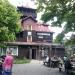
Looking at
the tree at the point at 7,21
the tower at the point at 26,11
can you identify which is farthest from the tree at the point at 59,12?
the tower at the point at 26,11

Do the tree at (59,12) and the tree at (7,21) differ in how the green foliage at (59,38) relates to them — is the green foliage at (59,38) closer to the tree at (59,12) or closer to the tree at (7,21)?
the tree at (59,12)

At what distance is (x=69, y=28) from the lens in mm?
26406

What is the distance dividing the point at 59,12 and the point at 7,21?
2016cm

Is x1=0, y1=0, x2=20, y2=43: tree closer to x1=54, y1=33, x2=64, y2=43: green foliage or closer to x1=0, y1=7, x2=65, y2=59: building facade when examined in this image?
x1=0, y1=7, x2=65, y2=59: building facade

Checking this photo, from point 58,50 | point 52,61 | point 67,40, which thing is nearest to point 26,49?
point 58,50

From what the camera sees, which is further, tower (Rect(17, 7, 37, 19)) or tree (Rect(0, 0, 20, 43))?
tower (Rect(17, 7, 37, 19))

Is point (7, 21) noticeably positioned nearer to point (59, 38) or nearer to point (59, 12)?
point (59, 38)

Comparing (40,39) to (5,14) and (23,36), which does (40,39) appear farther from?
(5,14)

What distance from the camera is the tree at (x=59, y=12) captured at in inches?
985

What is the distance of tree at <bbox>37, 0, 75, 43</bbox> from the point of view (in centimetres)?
2502

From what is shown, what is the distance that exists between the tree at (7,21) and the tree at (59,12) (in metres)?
17.3

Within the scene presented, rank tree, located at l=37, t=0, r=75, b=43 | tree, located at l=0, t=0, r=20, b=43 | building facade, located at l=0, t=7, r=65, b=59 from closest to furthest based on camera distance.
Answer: tree, located at l=37, t=0, r=75, b=43 → tree, located at l=0, t=0, r=20, b=43 → building facade, located at l=0, t=7, r=65, b=59

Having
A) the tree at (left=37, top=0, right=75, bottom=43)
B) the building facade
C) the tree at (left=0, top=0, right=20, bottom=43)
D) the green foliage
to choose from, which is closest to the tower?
the building facade

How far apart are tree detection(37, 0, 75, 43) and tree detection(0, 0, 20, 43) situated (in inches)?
683
